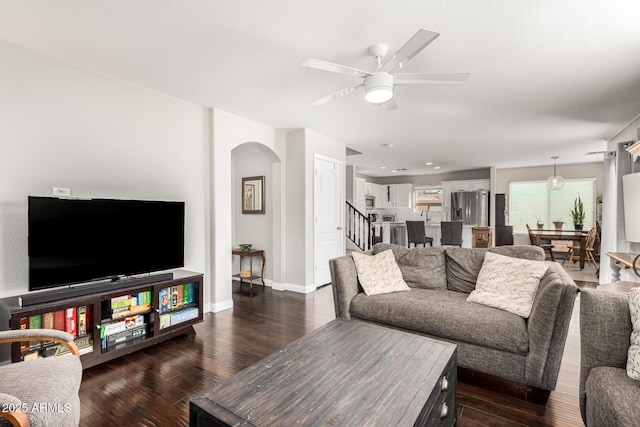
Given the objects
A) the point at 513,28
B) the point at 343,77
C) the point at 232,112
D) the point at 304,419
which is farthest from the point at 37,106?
the point at 513,28

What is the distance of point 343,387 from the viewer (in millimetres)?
1321

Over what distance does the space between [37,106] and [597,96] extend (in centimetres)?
538

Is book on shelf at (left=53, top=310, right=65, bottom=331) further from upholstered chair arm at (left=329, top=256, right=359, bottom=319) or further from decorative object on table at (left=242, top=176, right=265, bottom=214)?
decorative object on table at (left=242, top=176, right=265, bottom=214)

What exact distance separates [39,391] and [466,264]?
302cm

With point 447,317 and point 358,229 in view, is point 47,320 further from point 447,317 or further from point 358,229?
point 358,229

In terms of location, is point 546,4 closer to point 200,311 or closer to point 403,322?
point 403,322

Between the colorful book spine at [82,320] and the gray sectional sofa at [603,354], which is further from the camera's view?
the colorful book spine at [82,320]

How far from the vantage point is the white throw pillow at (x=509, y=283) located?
89.1 inches

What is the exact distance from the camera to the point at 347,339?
182 centimetres

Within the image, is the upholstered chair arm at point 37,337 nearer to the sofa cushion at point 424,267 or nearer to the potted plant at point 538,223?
the sofa cushion at point 424,267

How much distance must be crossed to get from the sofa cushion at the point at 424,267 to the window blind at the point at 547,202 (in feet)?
23.2

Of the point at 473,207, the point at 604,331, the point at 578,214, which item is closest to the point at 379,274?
the point at 604,331

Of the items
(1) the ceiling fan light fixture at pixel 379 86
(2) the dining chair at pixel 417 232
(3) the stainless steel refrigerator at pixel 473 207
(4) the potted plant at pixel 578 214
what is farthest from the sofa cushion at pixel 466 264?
(4) the potted plant at pixel 578 214

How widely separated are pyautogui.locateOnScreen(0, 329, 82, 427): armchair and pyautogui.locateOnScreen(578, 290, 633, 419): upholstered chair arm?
7.96ft
